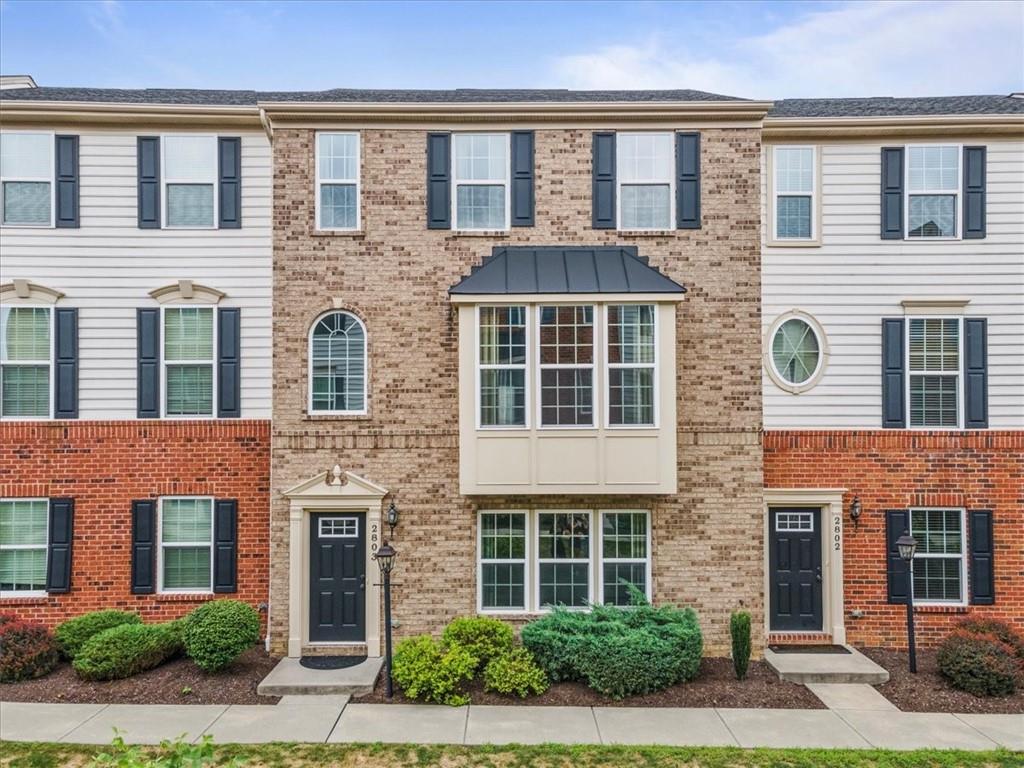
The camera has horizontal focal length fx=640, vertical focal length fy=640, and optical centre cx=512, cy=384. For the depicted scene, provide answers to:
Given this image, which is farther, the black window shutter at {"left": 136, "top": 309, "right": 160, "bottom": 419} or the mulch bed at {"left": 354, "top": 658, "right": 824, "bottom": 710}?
the black window shutter at {"left": 136, "top": 309, "right": 160, "bottom": 419}

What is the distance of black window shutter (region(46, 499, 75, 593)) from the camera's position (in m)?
10.0

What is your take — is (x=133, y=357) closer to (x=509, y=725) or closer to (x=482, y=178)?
(x=482, y=178)

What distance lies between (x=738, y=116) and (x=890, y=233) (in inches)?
125

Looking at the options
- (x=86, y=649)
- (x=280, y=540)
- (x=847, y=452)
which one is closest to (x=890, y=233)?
(x=847, y=452)

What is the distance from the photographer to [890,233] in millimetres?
10367

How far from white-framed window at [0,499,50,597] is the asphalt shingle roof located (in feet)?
24.8

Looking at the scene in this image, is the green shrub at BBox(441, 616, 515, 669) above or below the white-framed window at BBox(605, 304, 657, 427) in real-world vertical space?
below

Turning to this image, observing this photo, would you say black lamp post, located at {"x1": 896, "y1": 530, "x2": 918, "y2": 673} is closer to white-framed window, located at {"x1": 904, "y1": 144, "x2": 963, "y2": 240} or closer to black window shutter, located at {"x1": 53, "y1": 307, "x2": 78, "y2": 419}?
white-framed window, located at {"x1": 904, "y1": 144, "x2": 963, "y2": 240}

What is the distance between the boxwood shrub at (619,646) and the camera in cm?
834

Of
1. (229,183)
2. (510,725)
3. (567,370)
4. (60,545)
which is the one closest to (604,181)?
(567,370)

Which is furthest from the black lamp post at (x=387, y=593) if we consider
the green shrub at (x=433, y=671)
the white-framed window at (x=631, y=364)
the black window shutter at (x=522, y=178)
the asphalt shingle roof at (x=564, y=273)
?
the black window shutter at (x=522, y=178)

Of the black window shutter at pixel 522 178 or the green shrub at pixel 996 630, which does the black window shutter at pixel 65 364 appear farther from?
the green shrub at pixel 996 630

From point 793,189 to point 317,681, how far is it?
10358 mm

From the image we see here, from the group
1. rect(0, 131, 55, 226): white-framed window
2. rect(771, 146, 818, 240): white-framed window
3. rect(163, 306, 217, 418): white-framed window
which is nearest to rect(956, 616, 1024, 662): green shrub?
rect(771, 146, 818, 240): white-framed window
